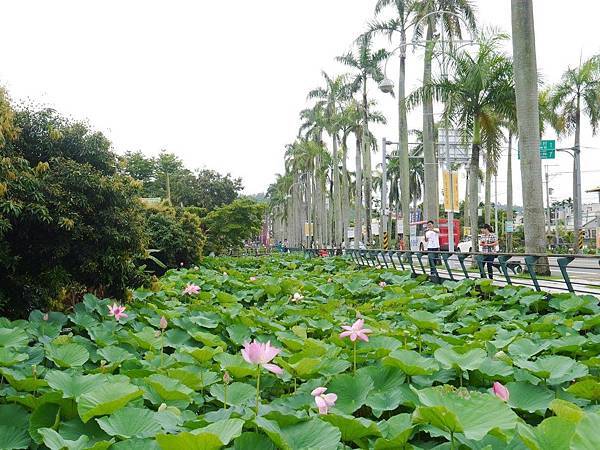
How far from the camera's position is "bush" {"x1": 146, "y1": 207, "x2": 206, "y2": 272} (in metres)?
13.7

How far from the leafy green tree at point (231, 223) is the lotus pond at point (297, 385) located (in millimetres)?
18306

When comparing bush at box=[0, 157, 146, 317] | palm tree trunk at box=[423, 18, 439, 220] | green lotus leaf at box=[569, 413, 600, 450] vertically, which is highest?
palm tree trunk at box=[423, 18, 439, 220]

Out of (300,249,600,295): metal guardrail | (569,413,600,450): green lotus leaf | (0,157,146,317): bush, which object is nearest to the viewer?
(569,413,600,450): green lotus leaf

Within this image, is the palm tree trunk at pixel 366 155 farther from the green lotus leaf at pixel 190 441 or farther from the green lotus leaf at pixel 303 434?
the green lotus leaf at pixel 190 441

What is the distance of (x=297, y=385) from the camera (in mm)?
2672

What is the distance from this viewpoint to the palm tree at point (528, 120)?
9055mm

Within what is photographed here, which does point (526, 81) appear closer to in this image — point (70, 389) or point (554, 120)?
point (70, 389)

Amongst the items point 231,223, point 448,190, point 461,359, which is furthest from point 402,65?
point 461,359

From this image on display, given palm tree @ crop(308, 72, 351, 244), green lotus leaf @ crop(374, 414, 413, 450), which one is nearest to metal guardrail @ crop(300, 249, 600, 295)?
green lotus leaf @ crop(374, 414, 413, 450)

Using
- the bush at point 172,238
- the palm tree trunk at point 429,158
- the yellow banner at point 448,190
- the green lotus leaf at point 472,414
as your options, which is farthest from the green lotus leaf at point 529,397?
the palm tree trunk at point 429,158

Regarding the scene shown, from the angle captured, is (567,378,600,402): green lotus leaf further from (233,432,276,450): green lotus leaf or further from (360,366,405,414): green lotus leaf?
(233,432,276,450): green lotus leaf

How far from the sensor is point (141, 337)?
338cm

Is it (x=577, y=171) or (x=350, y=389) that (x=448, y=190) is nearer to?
(x=577, y=171)

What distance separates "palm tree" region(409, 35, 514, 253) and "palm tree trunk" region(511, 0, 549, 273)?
454 cm
